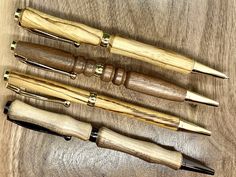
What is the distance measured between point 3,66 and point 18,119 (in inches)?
4.8

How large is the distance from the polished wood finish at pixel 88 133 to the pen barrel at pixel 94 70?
0.31 ft

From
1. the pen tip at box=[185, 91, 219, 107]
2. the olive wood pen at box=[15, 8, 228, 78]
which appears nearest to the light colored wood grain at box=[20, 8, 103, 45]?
the olive wood pen at box=[15, 8, 228, 78]

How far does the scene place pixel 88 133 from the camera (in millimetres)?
884

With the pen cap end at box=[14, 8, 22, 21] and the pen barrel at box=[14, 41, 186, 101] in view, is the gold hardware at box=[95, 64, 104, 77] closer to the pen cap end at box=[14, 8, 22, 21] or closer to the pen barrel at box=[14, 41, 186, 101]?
the pen barrel at box=[14, 41, 186, 101]

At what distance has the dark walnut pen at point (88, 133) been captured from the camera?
0.88m

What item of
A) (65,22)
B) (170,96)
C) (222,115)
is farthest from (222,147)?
(65,22)

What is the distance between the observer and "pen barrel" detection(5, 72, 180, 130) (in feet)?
→ 2.87

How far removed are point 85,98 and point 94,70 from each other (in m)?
0.06

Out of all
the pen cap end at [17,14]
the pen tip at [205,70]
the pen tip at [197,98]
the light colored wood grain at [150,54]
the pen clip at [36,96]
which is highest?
the pen cap end at [17,14]

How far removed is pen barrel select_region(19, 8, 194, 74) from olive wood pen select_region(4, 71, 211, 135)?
0.31ft

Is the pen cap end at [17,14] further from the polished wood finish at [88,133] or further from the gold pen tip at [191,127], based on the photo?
the gold pen tip at [191,127]

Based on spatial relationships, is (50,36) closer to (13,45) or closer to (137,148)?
(13,45)

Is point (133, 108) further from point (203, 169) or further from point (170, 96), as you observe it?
point (203, 169)

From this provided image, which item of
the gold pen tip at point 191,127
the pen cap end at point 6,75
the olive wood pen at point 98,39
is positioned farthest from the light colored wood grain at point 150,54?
the pen cap end at point 6,75
